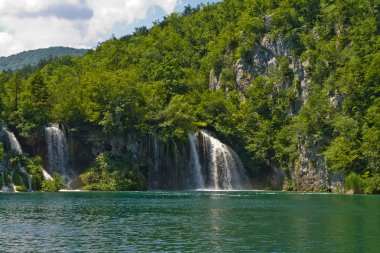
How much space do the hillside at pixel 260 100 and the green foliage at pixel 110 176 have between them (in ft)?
0.70

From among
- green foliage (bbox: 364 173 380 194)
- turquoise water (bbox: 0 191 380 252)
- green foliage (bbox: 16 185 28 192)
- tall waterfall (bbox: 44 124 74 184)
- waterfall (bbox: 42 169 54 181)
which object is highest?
tall waterfall (bbox: 44 124 74 184)

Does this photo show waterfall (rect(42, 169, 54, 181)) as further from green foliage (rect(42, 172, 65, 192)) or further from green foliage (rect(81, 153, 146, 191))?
green foliage (rect(81, 153, 146, 191))

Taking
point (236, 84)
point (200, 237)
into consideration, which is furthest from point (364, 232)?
point (236, 84)

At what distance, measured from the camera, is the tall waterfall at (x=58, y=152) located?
7962cm

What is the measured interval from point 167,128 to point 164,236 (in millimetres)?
56254

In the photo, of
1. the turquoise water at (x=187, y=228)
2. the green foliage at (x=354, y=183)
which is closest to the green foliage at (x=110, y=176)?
the turquoise water at (x=187, y=228)

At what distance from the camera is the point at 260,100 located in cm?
10044

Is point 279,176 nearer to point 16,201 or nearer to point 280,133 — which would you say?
point 280,133

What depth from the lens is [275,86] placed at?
102312 mm

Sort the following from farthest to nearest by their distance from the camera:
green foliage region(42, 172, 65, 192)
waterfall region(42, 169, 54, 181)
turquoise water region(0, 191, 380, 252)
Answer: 1. waterfall region(42, 169, 54, 181)
2. green foliage region(42, 172, 65, 192)
3. turquoise water region(0, 191, 380, 252)

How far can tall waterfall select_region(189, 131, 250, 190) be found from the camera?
8650cm

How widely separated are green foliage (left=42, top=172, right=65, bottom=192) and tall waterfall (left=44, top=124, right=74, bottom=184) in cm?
434

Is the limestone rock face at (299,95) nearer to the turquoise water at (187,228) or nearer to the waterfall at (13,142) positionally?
the turquoise water at (187,228)

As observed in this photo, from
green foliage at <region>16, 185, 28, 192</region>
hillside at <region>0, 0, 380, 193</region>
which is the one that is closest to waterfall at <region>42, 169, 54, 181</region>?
hillside at <region>0, 0, 380, 193</region>
